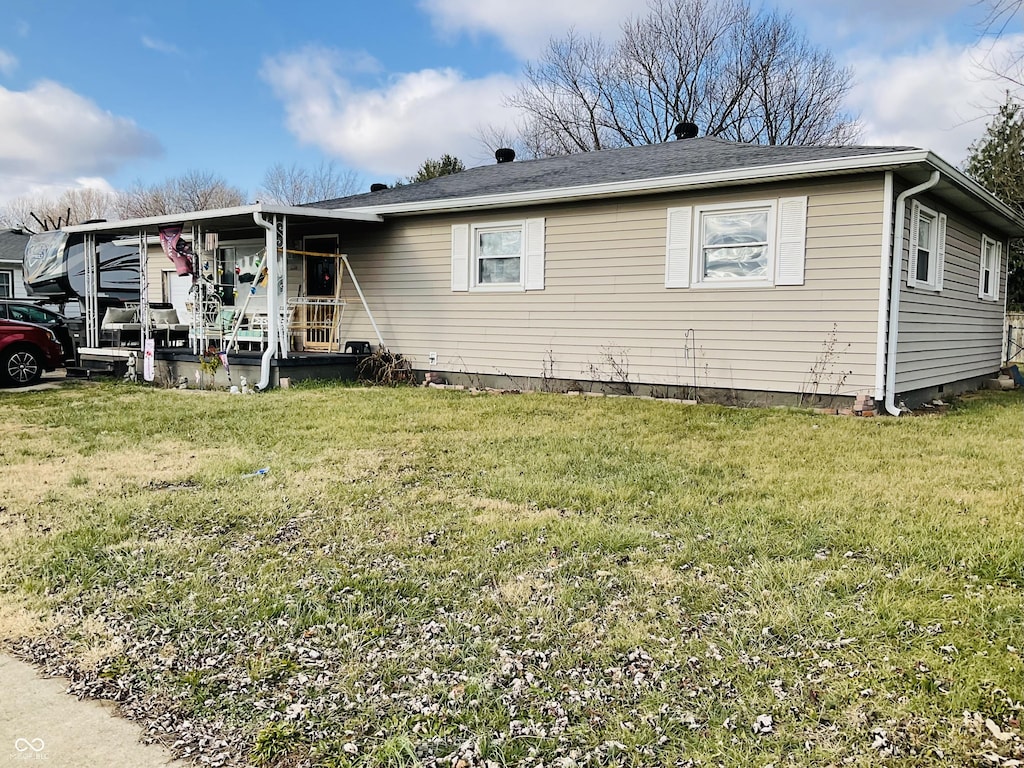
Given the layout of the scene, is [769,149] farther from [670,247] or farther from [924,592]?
[924,592]

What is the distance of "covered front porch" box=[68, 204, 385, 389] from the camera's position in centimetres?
1023

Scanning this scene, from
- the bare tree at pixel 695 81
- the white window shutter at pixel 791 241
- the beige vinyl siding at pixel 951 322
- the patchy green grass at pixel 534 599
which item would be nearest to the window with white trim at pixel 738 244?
the white window shutter at pixel 791 241

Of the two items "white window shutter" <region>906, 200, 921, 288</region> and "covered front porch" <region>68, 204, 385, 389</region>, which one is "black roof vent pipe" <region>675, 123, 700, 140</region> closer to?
"white window shutter" <region>906, 200, 921, 288</region>

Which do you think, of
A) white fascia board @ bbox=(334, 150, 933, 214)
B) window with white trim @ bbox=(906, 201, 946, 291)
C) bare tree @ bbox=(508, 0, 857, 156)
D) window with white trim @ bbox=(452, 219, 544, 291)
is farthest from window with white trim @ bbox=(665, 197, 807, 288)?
bare tree @ bbox=(508, 0, 857, 156)

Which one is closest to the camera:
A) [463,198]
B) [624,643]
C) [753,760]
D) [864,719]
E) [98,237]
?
[753,760]

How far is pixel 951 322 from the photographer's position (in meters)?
10.2

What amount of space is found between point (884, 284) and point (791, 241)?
107cm

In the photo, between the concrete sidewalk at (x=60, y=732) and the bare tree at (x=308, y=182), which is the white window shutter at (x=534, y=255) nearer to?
the concrete sidewalk at (x=60, y=732)

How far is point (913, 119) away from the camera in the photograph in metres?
20.6

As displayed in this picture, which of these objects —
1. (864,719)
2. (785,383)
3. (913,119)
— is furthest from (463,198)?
(913,119)

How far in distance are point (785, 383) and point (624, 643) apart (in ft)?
20.8

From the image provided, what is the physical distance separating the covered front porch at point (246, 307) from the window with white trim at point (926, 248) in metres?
Result: 7.24

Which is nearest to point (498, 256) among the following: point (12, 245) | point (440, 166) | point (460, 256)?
point (460, 256)

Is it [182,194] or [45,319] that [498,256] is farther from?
[182,194]
